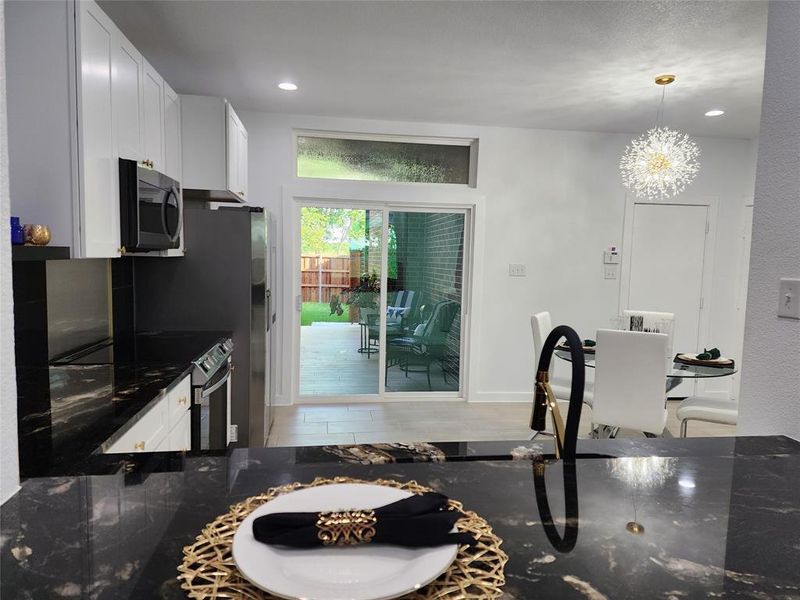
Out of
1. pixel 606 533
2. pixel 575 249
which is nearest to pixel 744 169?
pixel 575 249

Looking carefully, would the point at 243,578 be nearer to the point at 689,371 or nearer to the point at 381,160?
the point at 689,371

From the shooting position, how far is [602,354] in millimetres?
3064

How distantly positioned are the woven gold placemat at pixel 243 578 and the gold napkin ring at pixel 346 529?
0.30ft

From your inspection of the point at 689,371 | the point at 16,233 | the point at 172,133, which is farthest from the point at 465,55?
the point at 16,233

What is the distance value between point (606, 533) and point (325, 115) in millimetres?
4336

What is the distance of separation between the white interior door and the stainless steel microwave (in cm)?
418

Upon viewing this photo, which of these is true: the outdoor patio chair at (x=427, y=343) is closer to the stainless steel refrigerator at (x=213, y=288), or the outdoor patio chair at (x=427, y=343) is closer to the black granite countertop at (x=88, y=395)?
the stainless steel refrigerator at (x=213, y=288)

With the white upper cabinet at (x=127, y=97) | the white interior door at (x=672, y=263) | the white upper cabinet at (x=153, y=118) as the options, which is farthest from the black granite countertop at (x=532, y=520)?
the white interior door at (x=672, y=263)

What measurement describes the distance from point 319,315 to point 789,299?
3.88 metres

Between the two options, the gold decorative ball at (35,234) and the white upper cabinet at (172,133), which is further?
the white upper cabinet at (172,133)

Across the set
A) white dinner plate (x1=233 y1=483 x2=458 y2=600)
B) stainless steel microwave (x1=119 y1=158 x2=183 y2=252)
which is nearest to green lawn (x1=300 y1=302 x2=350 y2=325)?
stainless steel microwave (x1=119 y1=158 x2=183 y2=252)

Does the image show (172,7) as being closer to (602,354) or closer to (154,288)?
(154,288)

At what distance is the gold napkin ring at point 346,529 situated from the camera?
2.24 feet

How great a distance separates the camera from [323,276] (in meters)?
4.87
